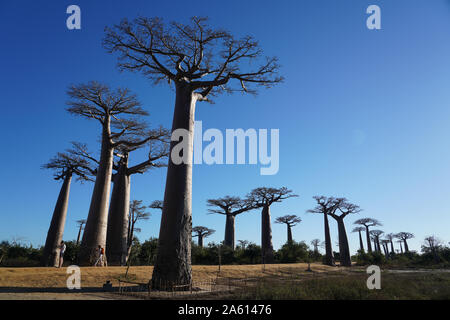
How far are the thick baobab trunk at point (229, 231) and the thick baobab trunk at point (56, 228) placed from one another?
16.8 meters

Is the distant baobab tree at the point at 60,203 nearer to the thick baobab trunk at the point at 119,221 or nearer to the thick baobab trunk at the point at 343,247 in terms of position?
the thick baobab trunk at the point at 119,221

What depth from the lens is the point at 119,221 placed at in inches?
621

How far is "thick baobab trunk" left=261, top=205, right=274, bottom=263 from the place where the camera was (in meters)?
23.9

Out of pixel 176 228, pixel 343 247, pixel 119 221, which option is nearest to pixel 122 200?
pixel 119 221

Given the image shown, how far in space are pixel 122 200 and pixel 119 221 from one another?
130 centimetres

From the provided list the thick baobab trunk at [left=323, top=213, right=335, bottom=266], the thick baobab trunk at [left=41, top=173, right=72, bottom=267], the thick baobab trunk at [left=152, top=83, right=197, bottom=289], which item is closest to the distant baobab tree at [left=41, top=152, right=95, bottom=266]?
the thick baobab trunk at [left=41, top=173, right=72, bottom=267]

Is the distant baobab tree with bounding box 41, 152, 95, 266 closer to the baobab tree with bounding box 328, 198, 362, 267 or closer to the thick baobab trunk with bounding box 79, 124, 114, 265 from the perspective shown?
the thick baobab trunk with bounding box 79, 124, 114, 265

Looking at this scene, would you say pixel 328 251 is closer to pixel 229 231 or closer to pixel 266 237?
pixel 266 237

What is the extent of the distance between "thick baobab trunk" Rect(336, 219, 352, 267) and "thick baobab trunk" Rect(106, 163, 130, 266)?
2178 cm

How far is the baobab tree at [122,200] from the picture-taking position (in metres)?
14.9

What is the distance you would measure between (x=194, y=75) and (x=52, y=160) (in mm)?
13284

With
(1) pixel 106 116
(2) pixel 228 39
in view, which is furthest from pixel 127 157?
(2) pixel 228 39

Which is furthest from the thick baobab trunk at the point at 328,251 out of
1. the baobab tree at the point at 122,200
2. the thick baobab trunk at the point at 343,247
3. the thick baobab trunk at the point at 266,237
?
the baobab tree at the point at 122,200
